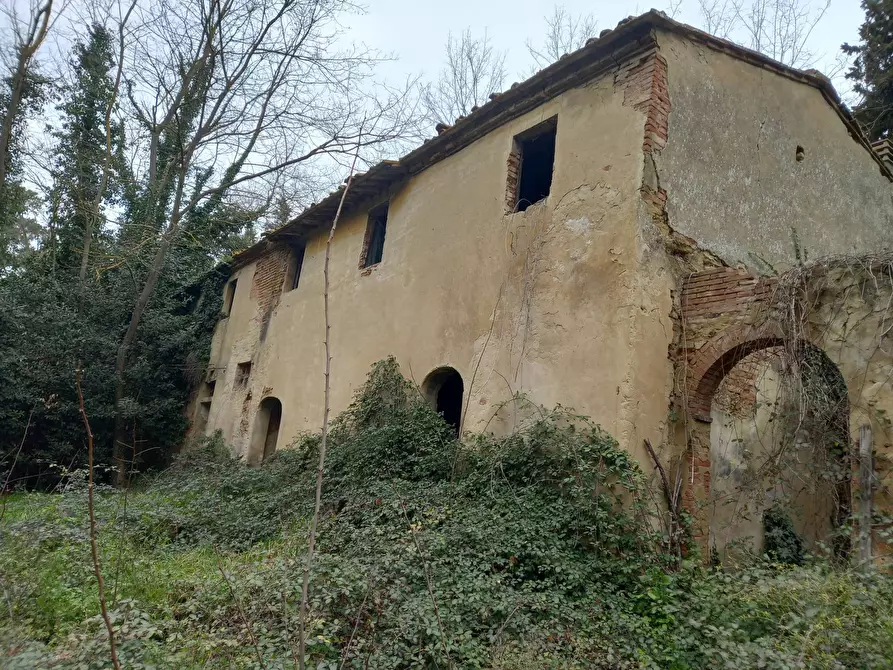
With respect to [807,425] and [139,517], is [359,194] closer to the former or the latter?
[139,517]

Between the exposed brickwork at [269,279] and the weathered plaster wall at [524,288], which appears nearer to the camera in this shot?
the weathered plaster wall at [524,288]

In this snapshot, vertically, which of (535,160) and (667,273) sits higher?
(535,160)

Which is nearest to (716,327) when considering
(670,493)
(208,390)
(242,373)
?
(670,493)

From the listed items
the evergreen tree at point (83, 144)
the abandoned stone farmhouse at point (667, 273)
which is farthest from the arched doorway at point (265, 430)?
the evergreen tree at point (83, 144)

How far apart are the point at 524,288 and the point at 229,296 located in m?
9.88

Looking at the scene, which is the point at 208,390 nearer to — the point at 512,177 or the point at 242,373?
the point at 242,373

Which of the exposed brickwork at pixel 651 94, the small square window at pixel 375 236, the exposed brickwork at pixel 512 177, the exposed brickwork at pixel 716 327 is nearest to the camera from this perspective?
the exposed brickwork at pixel 716 327

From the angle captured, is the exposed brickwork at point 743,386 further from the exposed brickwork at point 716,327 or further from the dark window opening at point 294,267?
the dark window opening at point 294,267

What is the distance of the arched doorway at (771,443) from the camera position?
5.21 meters

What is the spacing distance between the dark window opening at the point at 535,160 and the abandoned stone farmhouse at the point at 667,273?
0.14ft

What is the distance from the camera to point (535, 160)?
8711mm

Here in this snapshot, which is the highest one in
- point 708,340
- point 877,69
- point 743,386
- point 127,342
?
point 877,69

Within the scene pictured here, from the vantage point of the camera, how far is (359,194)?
10.3 m

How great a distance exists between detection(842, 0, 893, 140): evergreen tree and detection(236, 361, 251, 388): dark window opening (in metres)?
13.8
